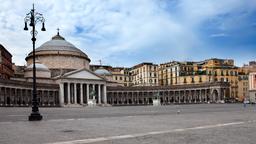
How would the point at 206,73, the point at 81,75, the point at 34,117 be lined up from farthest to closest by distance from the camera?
1. the point at 206,73
2. the point at 81,75
3. the point at 34,117

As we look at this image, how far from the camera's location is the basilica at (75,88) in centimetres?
12350

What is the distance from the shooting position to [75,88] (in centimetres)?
13100

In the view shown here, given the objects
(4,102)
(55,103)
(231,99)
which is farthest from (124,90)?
(4,102)

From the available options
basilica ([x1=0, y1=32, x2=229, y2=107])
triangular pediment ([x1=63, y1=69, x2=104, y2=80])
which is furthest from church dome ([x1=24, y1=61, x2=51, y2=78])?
triangular pediment ([x1=63, y1=69, x2=104, y2=80])

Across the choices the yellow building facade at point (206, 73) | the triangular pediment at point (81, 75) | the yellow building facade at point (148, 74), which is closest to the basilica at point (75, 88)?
the triangular pediment at point (81, 75)

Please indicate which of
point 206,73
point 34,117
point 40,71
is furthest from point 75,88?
point 34,117

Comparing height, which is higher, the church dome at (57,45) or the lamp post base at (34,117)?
the church dome at (57,45)

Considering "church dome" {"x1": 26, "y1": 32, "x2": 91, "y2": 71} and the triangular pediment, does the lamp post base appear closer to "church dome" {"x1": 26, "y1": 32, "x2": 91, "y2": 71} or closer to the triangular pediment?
the triangular pediment

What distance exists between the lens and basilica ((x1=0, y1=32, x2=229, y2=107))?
4862 inches

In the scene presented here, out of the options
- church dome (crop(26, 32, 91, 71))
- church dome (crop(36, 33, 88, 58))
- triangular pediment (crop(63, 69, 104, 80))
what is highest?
church dome (crop(36, 33, 88, 58))

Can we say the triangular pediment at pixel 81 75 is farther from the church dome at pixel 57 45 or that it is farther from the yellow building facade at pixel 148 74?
the yellow building facade at pixel 148 74

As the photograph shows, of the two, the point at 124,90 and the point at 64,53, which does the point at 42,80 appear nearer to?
the point at 64,53

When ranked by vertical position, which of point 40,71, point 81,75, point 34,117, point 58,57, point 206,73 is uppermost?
point 58,57

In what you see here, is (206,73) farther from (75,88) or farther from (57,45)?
(57,45)
